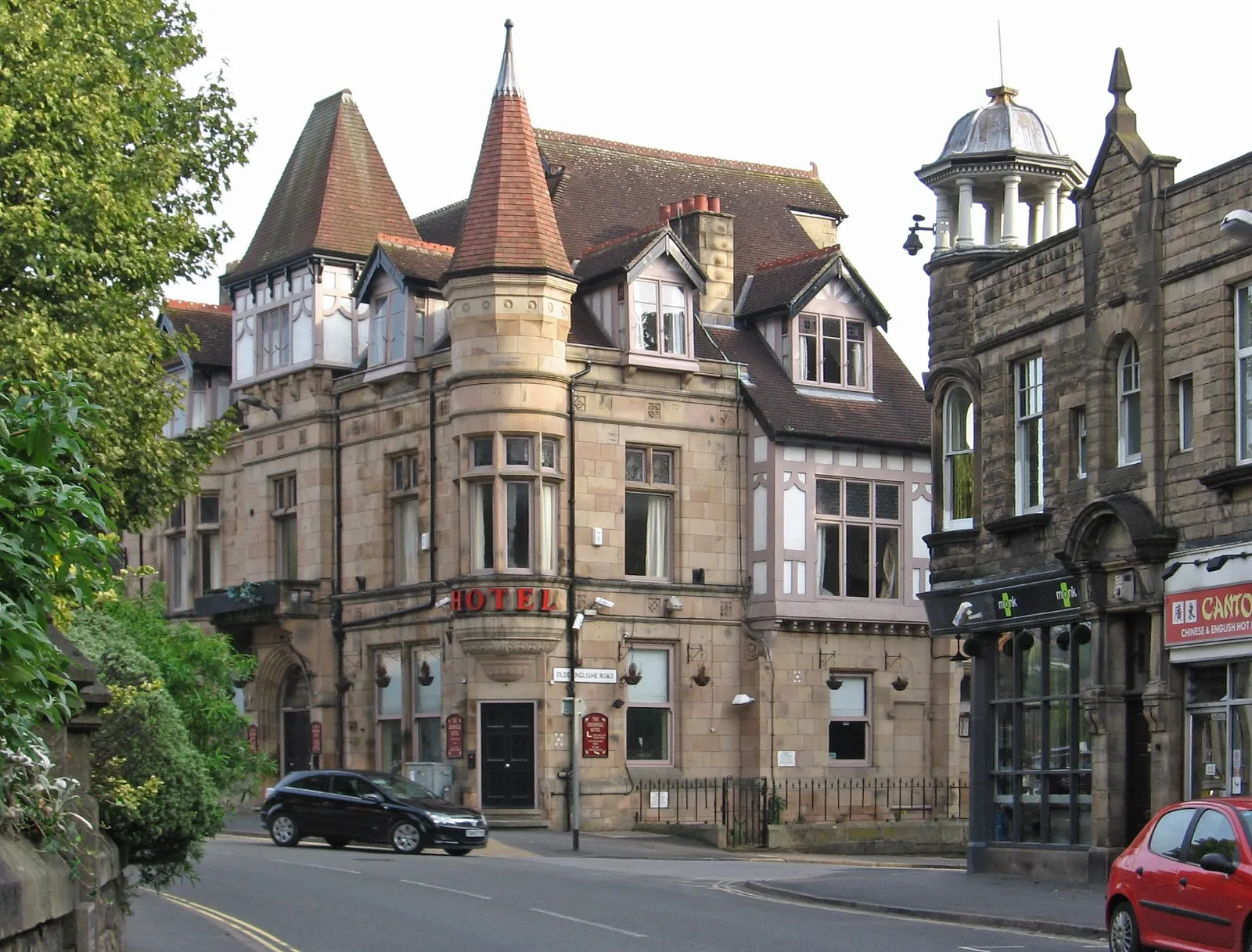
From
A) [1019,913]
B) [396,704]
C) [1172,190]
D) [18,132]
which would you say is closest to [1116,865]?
[1019,913]

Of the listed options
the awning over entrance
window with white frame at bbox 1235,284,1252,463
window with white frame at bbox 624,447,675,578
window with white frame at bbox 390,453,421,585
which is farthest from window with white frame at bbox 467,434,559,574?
window with white frame at bbox 1235,284,1252,463

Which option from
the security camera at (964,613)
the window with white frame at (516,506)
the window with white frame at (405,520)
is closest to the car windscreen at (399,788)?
the window with white frame at (516,506)

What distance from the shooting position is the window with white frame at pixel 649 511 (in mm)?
41688

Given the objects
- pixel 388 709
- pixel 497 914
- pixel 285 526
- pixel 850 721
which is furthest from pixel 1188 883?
pixel 285 526

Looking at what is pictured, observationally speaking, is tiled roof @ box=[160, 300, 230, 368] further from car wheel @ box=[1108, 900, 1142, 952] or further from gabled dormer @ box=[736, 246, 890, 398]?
car wheel @ box=[1108, 900, 1142, 952]

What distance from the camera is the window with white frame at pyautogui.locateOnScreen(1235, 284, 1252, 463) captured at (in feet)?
78.6

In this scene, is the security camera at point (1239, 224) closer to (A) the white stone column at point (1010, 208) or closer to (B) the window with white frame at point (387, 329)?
(A) the white stone column at point (1010, 208)

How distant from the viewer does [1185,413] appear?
25.2 metres

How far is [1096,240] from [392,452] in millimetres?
19523

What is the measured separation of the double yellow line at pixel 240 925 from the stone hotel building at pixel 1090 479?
11.3 meters

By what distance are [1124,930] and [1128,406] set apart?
11.1 meters

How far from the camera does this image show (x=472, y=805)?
39.3 meters

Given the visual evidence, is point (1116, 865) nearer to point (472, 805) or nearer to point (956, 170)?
point (956, 170)

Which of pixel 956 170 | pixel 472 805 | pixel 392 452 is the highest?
pixel 956 170
